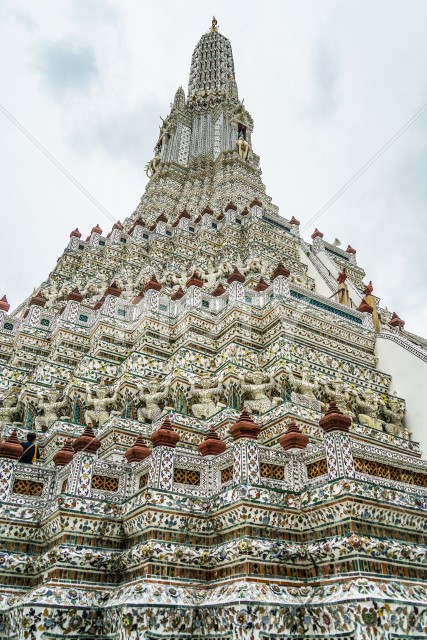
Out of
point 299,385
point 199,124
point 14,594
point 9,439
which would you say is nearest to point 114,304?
point 299,385

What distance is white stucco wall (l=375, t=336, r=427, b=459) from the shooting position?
11.1 meters

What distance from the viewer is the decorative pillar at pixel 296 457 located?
7.16 metres

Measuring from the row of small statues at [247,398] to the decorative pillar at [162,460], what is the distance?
318 centimetres

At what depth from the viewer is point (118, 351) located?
43.8 ft

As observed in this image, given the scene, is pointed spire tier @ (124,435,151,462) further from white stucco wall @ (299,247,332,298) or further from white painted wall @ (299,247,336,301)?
white stucco wall @ (299,247,332,298)

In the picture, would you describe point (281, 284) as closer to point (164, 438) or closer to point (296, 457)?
point (296, 457)

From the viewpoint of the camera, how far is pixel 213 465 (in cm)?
749

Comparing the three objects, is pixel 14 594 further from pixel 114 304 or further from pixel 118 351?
pixel 114 304

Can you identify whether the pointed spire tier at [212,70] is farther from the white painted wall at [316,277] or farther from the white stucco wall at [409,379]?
the white stucco wall at [409,379]

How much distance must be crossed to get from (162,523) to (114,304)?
849cm

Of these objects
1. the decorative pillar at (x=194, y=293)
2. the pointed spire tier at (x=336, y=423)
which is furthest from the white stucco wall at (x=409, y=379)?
the pointed spire tier at (x=336, y=423)

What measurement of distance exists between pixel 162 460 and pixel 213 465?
753 mm

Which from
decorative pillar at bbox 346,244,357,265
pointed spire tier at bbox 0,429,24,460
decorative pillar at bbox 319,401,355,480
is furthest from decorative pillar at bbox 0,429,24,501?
decorative pillar at bbox 346,244,357,265

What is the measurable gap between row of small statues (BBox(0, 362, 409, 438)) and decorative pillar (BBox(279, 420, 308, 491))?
253 centimetres
